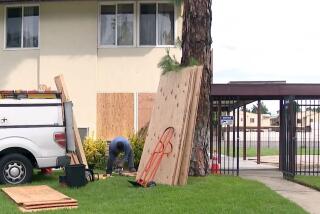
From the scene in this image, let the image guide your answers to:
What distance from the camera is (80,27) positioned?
20141 mm

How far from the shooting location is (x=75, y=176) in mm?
12375

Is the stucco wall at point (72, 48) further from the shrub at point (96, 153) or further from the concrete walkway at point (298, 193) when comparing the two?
the concrete walkway at point (298, 193)

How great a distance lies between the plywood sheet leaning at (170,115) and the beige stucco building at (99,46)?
562cm

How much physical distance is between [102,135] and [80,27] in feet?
12.8

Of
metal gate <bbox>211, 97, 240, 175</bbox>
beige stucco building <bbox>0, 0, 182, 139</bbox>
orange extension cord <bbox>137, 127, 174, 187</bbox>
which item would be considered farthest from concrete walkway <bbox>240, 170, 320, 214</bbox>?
beige stucco building <bbox>0, 0, 182, 139</bbox>

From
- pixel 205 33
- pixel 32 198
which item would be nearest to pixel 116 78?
pixel 205 33

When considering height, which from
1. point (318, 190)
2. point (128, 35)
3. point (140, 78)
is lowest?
point (318, 190)

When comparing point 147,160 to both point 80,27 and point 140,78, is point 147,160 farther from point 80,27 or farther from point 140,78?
point 80,27

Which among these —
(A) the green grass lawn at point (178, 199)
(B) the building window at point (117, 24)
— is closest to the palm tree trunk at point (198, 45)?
(A) the green grass lawn at point (178, 199)

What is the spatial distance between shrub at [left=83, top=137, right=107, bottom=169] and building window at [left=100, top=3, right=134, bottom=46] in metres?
3.93

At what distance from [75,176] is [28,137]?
1876 millimetres

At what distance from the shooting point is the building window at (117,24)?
66.1 feet

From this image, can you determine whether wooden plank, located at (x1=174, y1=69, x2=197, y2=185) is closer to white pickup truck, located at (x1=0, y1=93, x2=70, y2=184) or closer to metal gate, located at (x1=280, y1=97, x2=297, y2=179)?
white pickup truck, located at (x1=0, y1=93, x2=70, y2=184)

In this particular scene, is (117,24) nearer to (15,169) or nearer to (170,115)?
(170,115)
